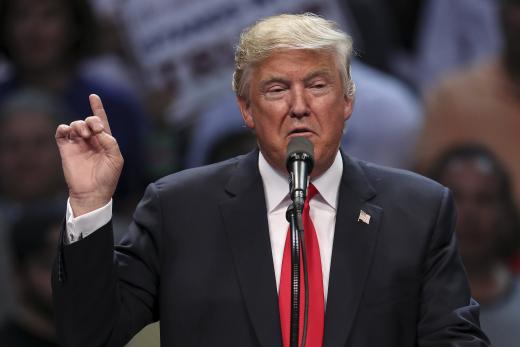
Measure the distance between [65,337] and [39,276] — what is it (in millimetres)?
3217

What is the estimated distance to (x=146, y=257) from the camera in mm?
2312

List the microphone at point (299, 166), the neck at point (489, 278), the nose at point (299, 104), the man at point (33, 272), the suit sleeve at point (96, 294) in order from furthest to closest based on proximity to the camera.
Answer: the man at point (33, 272) → the neck at point (489, 278) → the nose at point (299, 104) → the suit sleeve at point (96, 294) → the microphone at point (299, 166)

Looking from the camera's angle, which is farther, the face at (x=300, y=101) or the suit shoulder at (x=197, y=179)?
the suit shoulder at (x=197, y=179)

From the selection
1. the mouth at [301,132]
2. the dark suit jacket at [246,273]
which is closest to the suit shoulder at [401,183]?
the dark suit jacket at [246,273]

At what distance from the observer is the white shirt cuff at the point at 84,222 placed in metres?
2.14

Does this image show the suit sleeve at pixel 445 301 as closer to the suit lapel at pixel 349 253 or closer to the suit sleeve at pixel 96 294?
the suit lapel at pixel 349 253

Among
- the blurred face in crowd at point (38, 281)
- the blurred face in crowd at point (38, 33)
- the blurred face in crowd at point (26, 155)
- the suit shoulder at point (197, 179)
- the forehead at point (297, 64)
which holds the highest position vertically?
the forehead at point (297, 64)

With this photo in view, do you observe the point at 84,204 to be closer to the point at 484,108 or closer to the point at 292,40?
the point at 292,40

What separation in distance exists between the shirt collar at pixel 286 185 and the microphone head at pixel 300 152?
10.8 inches

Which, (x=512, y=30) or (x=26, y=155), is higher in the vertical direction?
(x=512, y=30)

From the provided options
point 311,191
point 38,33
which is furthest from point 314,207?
point 38,33

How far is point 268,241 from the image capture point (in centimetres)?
230

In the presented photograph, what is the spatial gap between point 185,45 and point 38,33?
0.79 metres

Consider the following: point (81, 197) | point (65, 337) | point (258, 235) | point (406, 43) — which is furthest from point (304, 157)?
point (406, 43)
